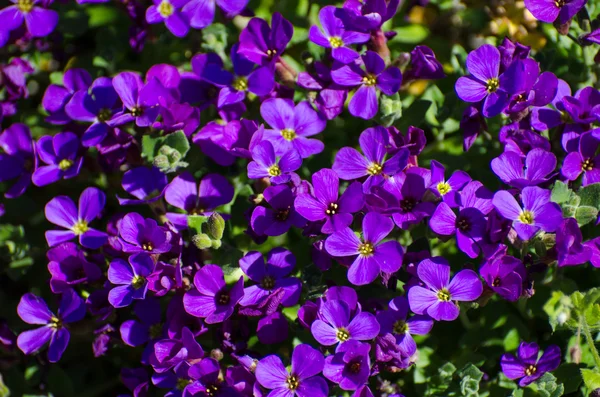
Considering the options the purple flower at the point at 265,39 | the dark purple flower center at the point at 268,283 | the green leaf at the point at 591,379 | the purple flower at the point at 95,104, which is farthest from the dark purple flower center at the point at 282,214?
the green leaf at the point at 591,379

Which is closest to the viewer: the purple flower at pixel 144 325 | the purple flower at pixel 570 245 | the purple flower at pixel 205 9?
the purple flower at pixel 570 245

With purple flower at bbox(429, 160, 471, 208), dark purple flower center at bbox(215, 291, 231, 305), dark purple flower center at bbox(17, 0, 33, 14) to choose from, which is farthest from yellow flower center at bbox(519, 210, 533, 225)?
dark purple flower center at bbox(17, 0, 33, 14)

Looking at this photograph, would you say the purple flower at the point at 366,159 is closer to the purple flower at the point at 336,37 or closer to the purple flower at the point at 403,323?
the purple flower at the point at 336,37

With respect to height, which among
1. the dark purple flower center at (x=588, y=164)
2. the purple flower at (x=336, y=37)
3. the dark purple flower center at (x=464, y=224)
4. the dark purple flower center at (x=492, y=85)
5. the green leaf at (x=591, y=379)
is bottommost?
the green leaf at (x=591, y=379)

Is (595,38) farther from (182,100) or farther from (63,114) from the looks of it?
(63,114)

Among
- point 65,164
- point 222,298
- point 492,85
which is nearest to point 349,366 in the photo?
point 222,298

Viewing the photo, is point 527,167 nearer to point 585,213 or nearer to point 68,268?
point 585,213
